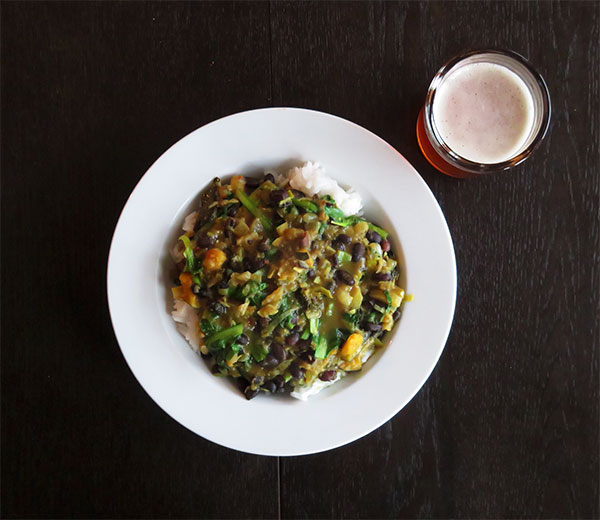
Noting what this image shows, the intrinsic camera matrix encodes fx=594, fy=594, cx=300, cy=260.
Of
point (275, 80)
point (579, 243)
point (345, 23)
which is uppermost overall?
point (345, 23)

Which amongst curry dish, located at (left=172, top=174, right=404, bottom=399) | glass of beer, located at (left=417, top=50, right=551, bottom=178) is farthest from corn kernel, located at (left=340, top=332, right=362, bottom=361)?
glass of beer, located at (left=417, top=50, right=551, bottom=178)

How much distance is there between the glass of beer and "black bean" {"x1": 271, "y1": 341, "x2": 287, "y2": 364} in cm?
105

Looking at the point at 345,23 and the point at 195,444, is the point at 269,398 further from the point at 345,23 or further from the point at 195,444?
the point at 345,23

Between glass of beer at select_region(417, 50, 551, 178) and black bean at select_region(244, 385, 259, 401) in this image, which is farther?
glass of beer at select_region(417, 50, 551, 178)

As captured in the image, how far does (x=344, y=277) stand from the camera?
90.3 inches

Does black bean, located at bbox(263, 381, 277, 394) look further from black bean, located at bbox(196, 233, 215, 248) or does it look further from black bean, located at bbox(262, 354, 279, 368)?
black bean, located at bbox(196, 233, 215, 248)

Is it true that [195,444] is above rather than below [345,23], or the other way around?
below

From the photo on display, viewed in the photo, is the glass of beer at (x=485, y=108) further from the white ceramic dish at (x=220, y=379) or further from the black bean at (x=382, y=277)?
the black bean at (x=382, y=277)

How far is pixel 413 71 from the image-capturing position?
272 cm

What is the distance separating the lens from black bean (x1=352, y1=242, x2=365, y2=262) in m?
2.31

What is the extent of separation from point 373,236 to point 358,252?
11 centimetres

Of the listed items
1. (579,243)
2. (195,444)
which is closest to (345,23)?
(579,243)

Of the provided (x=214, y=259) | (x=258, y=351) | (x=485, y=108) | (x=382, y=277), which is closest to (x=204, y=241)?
(x=214, y=259)

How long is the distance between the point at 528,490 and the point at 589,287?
1.01m
